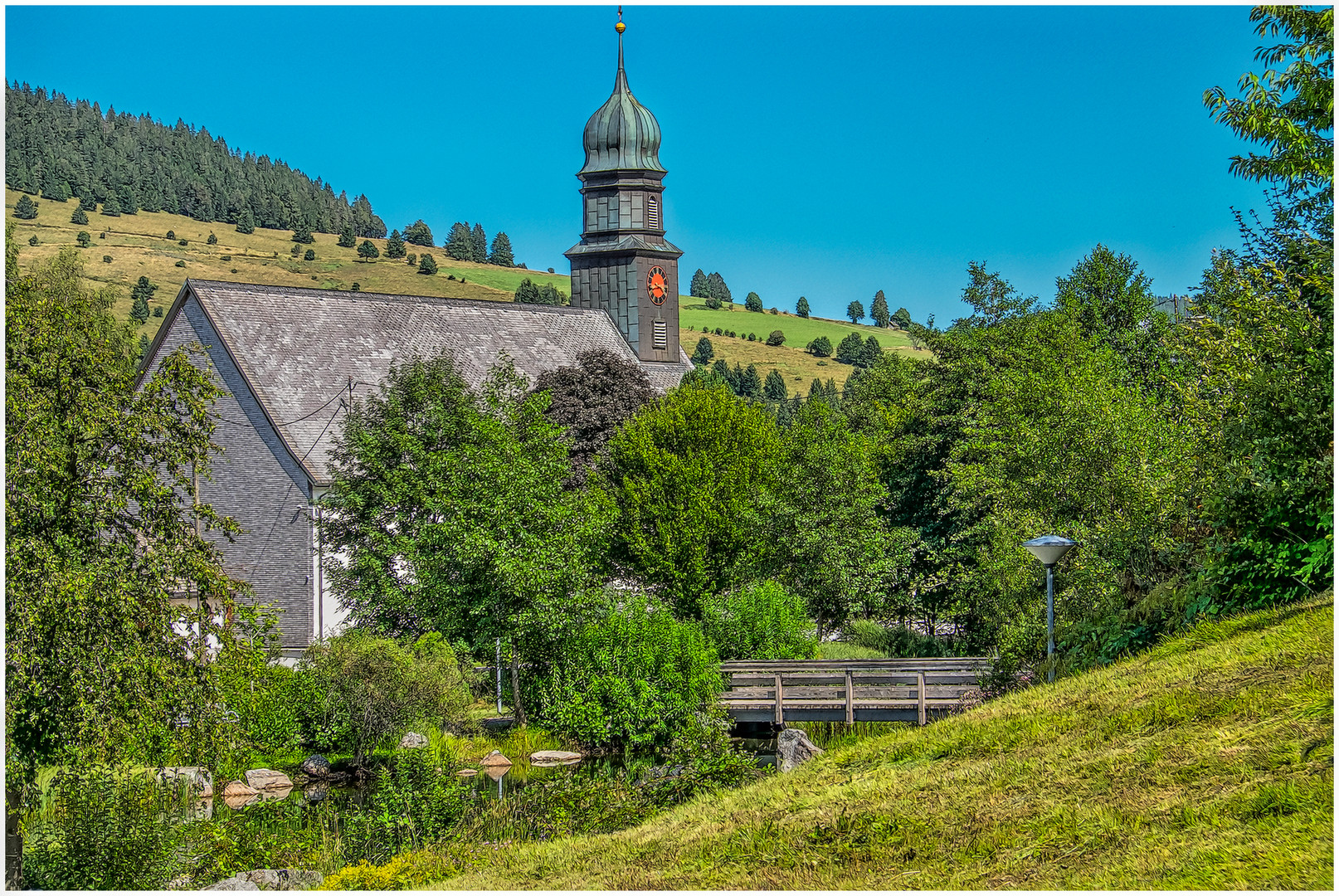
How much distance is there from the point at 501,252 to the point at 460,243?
593cm

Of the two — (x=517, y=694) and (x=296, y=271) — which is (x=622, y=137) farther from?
(x=296, y=271)

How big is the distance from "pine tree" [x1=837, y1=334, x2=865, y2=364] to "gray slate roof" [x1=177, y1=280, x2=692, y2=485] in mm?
82468

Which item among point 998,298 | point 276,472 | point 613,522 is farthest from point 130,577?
Result: point 998,298

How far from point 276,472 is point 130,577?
2387 centimetres

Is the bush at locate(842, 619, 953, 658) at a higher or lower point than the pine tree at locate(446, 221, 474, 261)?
lower

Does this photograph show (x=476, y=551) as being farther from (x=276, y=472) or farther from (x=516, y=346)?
(x=516, y=346)

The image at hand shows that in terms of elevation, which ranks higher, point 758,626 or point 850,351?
point 850,351

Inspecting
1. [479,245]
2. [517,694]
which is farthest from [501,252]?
[517,694]

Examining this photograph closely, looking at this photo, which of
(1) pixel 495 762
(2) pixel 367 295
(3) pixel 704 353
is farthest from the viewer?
(3) pixel 704 353

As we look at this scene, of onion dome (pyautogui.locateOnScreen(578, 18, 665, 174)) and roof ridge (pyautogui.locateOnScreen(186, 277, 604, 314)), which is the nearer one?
roof ridge (pyautogui.locateOnScreen(186, 277, 604, 314))

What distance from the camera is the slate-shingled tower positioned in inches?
2046

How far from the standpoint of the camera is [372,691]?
78.5 ft

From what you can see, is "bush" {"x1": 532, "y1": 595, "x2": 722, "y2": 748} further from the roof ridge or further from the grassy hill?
the grassy hill

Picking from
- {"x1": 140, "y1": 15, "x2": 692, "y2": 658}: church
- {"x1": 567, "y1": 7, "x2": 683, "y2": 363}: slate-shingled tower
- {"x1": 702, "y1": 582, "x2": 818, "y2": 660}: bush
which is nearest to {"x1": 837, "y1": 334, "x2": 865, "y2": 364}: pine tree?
{"x1": 140, "y1": 15, "x2": 692, "y2": 658}: church
